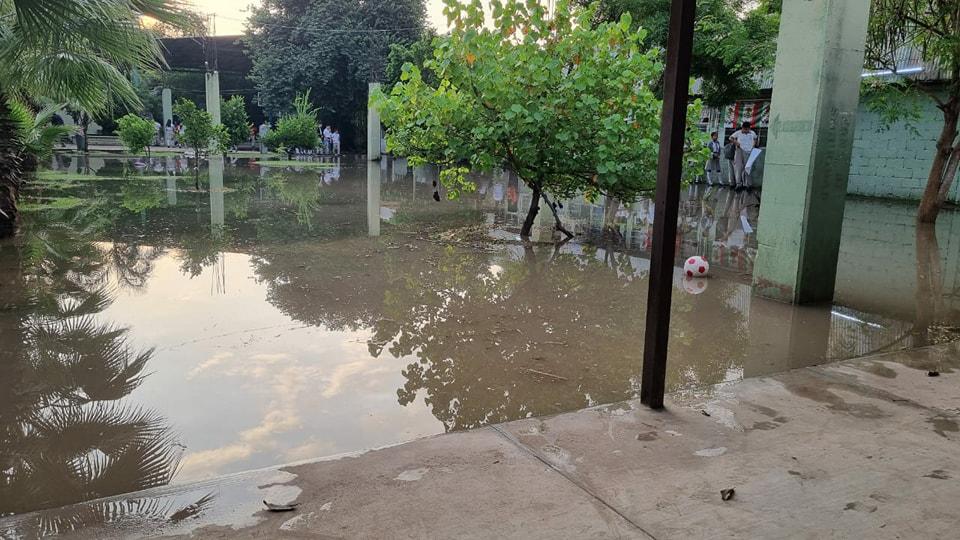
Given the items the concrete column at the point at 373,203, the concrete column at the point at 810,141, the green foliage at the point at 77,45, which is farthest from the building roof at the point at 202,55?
the concrete column at the point at 810,141

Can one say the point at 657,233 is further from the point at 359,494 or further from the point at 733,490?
the point at 359,494

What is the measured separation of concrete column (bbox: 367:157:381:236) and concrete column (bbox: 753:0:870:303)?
5.20m

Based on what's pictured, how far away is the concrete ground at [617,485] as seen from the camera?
223 cm

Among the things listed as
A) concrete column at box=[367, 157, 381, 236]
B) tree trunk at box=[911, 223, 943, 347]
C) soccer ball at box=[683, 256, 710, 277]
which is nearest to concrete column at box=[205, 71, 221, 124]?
concrete column at box=[367, 157, 381, 236]

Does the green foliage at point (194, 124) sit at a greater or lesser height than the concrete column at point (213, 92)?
lesser

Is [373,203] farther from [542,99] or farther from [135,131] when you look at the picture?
[135,131]

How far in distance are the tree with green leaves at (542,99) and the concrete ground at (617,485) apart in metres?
4.90

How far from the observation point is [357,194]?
46.9 ft

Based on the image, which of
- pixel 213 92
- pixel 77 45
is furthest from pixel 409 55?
pixel 77 45

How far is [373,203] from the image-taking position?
41.5ft

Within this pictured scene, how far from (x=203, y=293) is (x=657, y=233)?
4.14 metres

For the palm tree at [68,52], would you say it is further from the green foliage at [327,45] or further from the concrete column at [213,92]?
the green foliage at [327,45]

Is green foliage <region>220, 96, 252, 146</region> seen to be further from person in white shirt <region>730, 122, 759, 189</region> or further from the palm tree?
person in white shirt <region>730, 122, 759, 189</region>

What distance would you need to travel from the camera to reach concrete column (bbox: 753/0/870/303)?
5.27 meters
